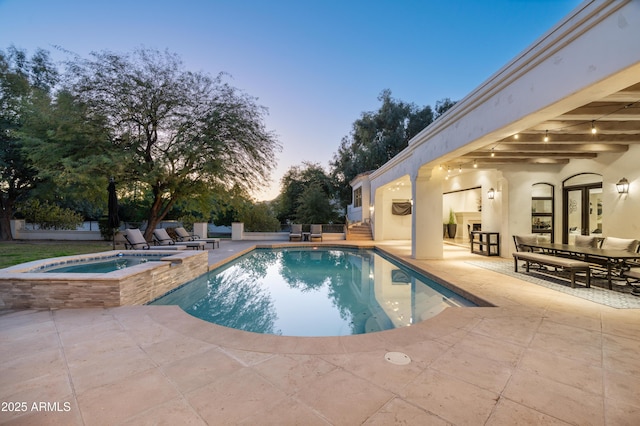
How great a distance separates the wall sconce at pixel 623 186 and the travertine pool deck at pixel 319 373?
480 cm

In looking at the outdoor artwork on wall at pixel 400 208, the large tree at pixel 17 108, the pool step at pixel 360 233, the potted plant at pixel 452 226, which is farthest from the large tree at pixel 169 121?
the potted plant at pixel 452 226

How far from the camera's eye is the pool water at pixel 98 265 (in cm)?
602

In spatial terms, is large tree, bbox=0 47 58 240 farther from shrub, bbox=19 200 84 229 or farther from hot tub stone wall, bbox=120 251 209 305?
hot tub stone wall, bbox=120 251 209 305

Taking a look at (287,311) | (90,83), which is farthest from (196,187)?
(287,311)

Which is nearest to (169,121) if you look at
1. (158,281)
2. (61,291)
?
(158,281)

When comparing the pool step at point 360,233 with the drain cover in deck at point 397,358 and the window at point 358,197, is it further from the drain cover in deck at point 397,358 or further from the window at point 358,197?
the drain cover in deck at point 397,358

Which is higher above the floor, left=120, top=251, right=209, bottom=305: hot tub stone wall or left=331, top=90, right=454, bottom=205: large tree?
left=331, top=90, right=454, bottom=205: large tree

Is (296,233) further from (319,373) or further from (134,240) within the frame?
(319,373)

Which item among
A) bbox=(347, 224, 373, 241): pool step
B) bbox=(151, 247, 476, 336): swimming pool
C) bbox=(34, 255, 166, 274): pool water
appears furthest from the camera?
bbox=(347, 224, 373, 241): pool step

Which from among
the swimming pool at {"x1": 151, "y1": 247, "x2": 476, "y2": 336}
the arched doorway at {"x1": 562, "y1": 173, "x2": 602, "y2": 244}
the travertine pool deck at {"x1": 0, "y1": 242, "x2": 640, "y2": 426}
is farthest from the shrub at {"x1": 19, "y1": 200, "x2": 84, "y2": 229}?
the arched doorway at {"x1": 562, "y1": 173, "x2": 602, "y2": 244}

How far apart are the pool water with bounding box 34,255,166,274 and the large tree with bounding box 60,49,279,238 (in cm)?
431

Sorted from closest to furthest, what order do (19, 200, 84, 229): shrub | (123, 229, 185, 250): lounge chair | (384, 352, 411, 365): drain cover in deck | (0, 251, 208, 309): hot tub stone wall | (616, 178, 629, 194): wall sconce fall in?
1. (384, 352, 411, 365): drain cover in deck
2. (0, 251, 208, 309): hot tub stone wall
3. (616, 178, 629, 194): wall sconce
4. (123, 229, 185, 250): lounge chair
5. (19, 200, 84, 229): shrub

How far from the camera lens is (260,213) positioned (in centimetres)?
1775

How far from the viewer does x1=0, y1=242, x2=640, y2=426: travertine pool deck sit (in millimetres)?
1953
